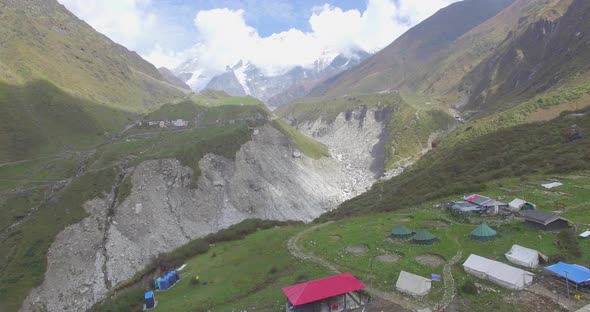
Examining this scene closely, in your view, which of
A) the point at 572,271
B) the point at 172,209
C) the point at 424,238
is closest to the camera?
the point at 572,271

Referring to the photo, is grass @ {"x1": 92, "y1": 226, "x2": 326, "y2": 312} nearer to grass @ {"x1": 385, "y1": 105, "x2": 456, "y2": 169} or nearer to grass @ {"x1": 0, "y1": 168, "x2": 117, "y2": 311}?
grass @ {"x1": 0, "y1": 168, "x2": 117, "y2": 311}

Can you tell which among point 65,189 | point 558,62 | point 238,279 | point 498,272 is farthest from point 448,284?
point 558,62

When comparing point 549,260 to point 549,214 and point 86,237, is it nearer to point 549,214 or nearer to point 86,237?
point 549,214

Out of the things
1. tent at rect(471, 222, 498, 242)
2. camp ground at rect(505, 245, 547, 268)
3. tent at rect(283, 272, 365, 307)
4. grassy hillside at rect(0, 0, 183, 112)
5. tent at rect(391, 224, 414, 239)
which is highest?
grassy hillside at rect(0, 0, 183, 112)

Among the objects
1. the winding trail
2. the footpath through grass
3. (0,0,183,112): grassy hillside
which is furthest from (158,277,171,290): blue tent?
(0,0,183,112): grassy hillside

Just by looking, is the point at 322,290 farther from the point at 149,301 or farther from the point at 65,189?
the point at 65,189

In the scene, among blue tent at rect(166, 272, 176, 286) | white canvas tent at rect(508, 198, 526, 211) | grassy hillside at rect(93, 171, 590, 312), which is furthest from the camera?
blue tent at rect(166, 272, 176, 286)

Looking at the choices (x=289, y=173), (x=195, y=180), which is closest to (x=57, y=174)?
(x=195, y=180)
